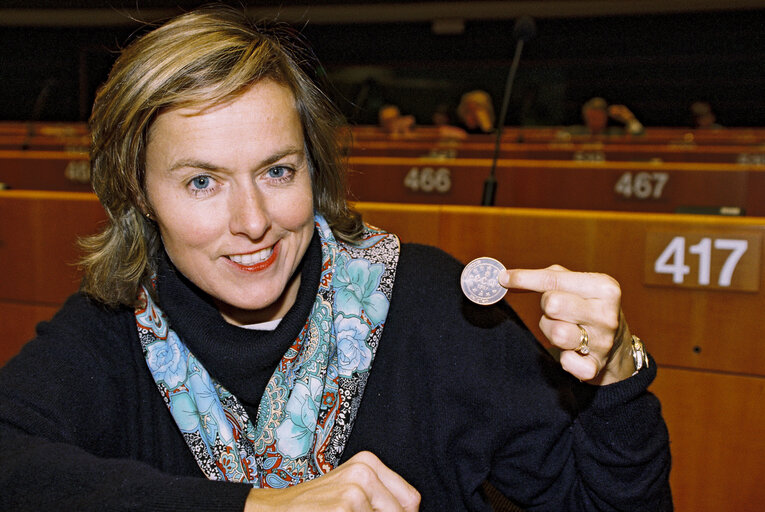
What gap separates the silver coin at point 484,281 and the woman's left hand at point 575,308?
8 cm

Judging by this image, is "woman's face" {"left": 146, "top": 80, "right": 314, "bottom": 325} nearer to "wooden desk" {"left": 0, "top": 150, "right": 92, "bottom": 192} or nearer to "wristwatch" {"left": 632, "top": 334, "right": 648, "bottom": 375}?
"wristwatch" {"left": 632, "top": 334, "right": 648, "bottom": 375}

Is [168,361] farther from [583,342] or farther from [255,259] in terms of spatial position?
[583,342]

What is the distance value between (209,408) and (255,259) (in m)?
0.29

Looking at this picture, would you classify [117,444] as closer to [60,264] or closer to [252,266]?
[252,266]

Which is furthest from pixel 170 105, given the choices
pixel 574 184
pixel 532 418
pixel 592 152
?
pixel 592 152

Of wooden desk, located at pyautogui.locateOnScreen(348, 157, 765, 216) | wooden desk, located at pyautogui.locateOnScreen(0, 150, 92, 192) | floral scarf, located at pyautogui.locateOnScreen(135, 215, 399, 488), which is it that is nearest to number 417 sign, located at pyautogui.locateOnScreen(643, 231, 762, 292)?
floral scarf, located at pyautogui.locateOnScreen(135, 215, 399, 488)

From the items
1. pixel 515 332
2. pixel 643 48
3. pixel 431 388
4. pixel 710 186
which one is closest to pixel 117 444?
pixel 431 388

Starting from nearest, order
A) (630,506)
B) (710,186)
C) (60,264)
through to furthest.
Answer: (630,506) → (60,264) → (710,186)

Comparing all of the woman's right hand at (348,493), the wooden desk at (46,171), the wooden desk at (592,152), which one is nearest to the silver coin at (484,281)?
the woman's right hand at (348,493)

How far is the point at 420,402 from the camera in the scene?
→ 1126 millimetres

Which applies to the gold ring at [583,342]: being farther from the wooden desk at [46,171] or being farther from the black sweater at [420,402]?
the wooden desk at [46,171]

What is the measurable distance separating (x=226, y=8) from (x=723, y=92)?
11204mm

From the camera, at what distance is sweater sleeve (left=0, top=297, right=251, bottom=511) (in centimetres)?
83

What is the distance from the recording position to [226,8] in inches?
44.5
